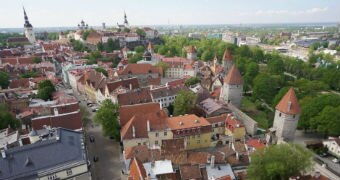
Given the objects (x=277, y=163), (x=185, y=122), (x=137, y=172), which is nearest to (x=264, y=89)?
(x=185, y=122)

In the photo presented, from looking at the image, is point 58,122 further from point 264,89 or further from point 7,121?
point 264,89

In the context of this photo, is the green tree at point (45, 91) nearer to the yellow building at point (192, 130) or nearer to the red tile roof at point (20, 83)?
the red tile roof at point (20, 83)

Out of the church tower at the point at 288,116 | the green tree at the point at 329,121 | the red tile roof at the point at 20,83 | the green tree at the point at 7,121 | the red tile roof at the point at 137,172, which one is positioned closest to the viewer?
the red tile roof at the point at 137,172

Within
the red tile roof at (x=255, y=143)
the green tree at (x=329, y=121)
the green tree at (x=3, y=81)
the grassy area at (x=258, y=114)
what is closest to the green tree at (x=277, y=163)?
the red tile roof at (x=255, y=143)

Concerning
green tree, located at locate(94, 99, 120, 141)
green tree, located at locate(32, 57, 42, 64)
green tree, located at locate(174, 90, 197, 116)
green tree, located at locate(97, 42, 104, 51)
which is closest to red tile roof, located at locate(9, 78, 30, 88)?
green tree, located at locate(32, 57, 42, 64)

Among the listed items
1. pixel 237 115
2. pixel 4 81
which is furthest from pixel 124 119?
pixel 4 81

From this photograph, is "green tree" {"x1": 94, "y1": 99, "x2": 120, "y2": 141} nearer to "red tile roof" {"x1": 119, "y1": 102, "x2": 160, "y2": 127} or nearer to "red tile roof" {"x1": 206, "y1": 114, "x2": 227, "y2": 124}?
"red tile roof" {"x1": 119, "y1": 102, "x2": 160, "y2": 127}
